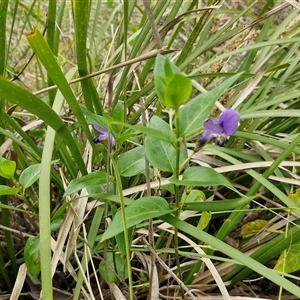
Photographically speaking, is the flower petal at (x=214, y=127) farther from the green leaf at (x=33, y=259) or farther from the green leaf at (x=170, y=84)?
the green leaf at (x=33, y=259)

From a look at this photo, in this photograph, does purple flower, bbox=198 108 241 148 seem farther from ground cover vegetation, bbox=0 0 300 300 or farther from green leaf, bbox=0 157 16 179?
green leaf, bbox=0 157 16 179

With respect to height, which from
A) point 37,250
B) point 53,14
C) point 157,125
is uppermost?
point 53,14

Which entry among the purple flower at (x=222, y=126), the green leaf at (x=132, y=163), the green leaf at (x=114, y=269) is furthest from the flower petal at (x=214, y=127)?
the green leaf at (x=114, y=269)

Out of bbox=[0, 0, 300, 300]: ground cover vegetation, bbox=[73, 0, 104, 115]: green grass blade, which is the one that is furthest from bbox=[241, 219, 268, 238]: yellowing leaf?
bbox=[73, 0, 104, 115]: green grass blade

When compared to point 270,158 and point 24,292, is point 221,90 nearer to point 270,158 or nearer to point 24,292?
point 270,158

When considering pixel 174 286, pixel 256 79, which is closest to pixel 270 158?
pixel 256 79

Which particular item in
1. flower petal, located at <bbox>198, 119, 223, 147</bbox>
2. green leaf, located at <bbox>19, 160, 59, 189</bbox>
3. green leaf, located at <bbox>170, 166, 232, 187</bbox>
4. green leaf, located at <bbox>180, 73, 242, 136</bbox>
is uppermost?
green leaf, located at <bbox>180, 73, 242, 136</bbox>

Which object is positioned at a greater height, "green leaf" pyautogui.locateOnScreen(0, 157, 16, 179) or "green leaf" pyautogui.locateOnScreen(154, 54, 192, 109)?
"green leaf" pyautogui.locateOnScreen(154, 54, 192, 109)
